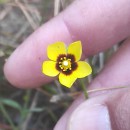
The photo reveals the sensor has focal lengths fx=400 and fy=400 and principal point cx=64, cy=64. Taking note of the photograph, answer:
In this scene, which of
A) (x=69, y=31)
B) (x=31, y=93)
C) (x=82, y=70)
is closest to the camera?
(x=82, y=70)

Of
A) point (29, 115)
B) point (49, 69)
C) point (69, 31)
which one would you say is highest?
point (49, 69)

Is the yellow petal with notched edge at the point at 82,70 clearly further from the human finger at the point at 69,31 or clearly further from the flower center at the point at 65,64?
the human finger at the point at 69,31

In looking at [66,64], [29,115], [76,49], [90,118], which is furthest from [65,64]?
[29,115]

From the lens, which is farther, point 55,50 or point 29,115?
point 29,115

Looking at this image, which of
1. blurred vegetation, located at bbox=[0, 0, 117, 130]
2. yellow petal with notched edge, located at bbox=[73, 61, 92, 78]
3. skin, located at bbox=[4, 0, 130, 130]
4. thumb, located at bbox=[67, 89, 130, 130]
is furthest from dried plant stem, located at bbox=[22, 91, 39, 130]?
yellow petal with notched edge, located at bbox=[73, 61, 92, 78]

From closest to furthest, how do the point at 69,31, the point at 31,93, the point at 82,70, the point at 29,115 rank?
1. the point at 82,70
2. the point at 69,31
3. the point at 29,115
4. the point at 31,93

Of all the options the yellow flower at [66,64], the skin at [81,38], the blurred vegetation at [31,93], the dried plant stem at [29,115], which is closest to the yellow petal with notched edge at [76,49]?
the yellow flower at [66,64]

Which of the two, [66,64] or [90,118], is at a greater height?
[66,64]

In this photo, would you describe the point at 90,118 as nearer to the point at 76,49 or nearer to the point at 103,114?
the point at 103,114
